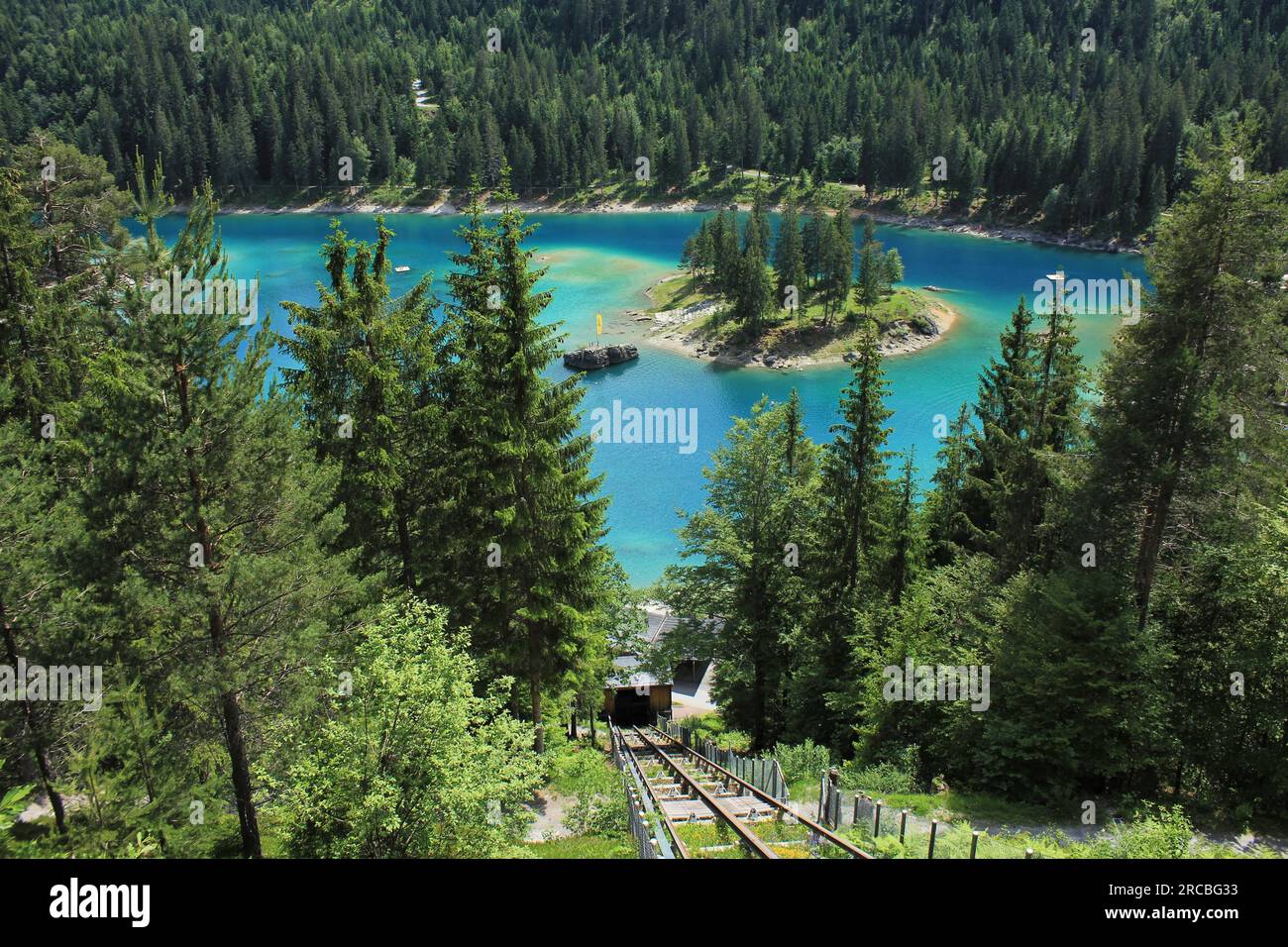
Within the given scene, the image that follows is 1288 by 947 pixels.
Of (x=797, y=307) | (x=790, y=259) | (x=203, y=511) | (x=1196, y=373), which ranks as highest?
(x=790, y=259)

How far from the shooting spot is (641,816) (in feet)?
48.5

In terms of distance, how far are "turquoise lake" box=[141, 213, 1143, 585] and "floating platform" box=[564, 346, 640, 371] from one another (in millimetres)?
861

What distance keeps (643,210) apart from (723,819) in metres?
136

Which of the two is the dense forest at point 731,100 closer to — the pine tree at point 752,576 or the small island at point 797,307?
the small island at point 797,307

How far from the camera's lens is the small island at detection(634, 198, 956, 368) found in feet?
267

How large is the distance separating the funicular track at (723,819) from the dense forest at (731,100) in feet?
387

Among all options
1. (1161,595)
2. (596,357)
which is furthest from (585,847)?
(596,357)

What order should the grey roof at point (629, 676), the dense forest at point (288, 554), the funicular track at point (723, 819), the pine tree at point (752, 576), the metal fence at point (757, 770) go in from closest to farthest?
the funicular track at point (723, 819), the dense forest at point (288, 554), the metal fence at point (757, 770), the pine tree at point (752, 576), the grey roof at point (629, 676)

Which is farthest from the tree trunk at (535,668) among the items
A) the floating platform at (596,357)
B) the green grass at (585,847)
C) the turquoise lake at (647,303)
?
the floating platform at (596,357)

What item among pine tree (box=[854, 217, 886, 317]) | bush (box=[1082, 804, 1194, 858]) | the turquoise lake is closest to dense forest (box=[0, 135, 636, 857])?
bush (box=[1082, 804, 1194, 858])

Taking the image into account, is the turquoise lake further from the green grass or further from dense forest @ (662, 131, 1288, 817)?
the green grass

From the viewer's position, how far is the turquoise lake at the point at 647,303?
5969 centimetres

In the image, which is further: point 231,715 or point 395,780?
point 231,715

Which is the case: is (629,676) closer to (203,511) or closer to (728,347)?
(203,511)
